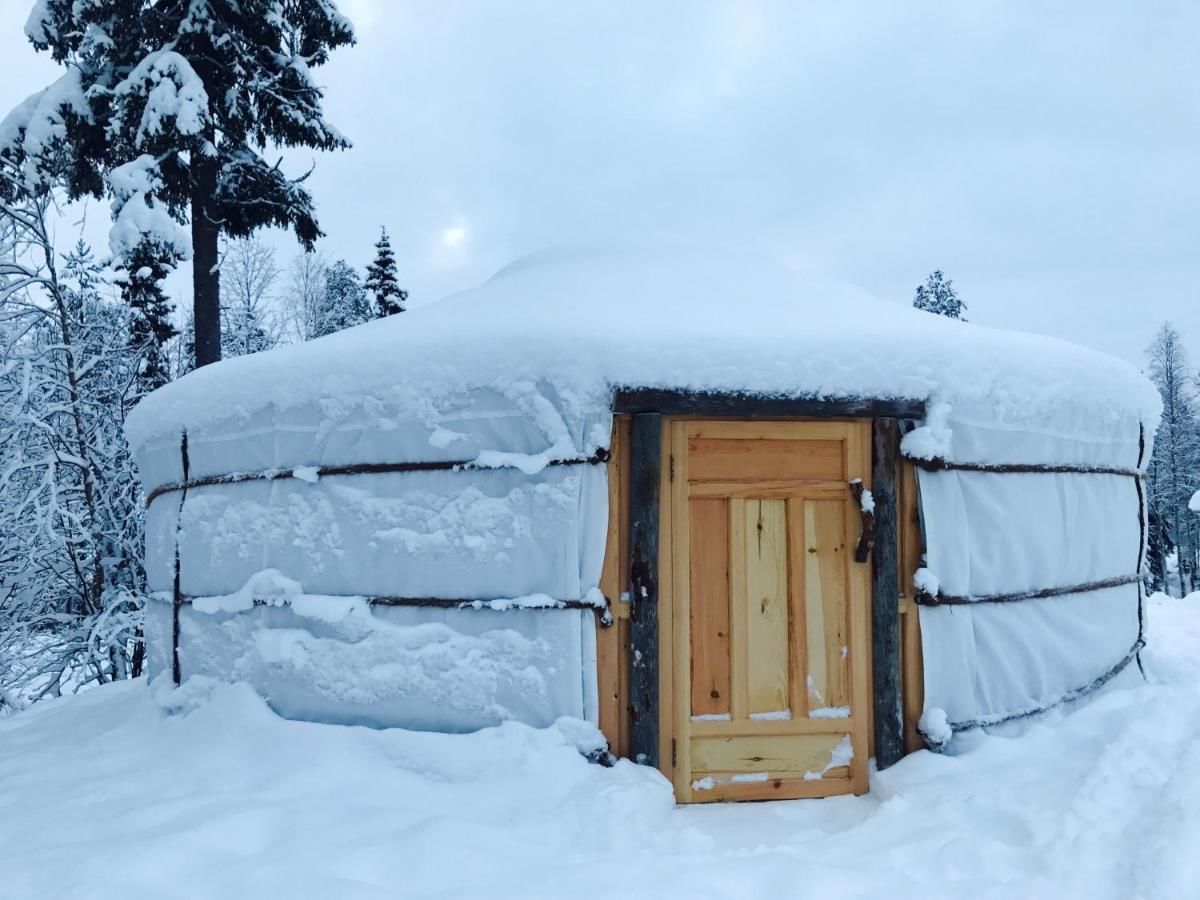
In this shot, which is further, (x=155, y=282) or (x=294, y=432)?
(x=155, y=282)

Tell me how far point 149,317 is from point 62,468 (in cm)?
523

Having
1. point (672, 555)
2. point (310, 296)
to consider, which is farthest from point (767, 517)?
point (310, 296)

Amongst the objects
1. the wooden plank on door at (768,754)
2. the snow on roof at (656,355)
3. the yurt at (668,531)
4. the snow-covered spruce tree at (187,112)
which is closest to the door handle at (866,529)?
the yurt at (668,531)

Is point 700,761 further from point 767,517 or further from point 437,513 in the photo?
point 437,513

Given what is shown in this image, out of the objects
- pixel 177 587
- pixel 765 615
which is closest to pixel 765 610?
pixel 765 615

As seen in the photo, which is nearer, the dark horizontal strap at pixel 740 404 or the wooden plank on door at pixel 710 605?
the dark horizontal strap at pixel 740 404

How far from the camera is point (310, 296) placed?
15.4 metres

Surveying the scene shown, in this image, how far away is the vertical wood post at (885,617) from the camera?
9.29 ft

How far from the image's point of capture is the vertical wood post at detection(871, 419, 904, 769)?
283 centimetres

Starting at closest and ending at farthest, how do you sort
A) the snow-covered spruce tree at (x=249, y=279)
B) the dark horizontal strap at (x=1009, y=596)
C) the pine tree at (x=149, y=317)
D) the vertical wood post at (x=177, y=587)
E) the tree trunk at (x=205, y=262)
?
the dark horizontal strap at (x=1009, y=596) → the vertical wood post at (x=177, y=587) → the tree trunk at (x=205, y=262) → the pine tree at (x=149, y=317) → the snow-covered spruce tree at (x=249, y=279)

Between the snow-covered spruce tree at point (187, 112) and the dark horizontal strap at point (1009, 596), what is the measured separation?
5.56m

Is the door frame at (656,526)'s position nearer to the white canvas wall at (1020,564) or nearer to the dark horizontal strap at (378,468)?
the dark horizontal strap at (378,468)

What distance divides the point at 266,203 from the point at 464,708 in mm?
5632

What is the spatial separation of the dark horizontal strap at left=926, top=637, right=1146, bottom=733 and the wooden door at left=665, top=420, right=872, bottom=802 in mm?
374
